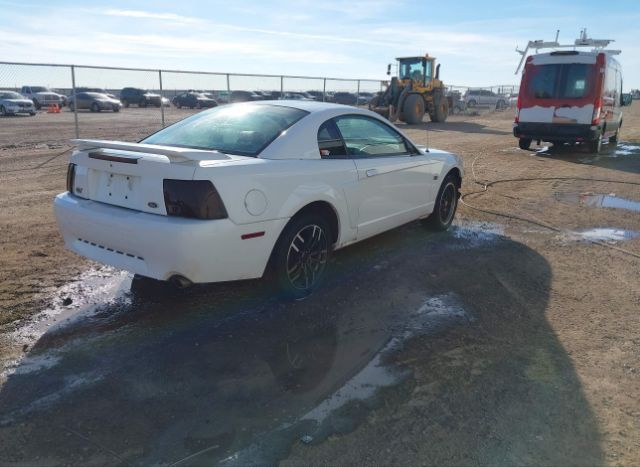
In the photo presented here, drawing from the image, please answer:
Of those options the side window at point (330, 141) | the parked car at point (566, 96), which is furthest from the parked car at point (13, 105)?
the side window at point (330, 141)

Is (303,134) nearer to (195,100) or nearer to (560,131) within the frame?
(560,131)

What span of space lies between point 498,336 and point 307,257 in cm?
161

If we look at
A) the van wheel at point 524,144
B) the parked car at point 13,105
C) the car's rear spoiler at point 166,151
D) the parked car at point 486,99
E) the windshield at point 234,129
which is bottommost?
the van wheel at point 524,144

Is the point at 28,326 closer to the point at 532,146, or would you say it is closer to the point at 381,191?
the point at 381,191

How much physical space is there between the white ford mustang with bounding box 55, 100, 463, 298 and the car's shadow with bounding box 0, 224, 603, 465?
0.47m

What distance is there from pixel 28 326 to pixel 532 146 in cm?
1622

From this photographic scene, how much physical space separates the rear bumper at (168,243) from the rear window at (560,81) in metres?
11.9

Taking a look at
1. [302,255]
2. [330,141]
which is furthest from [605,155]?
[302,255]

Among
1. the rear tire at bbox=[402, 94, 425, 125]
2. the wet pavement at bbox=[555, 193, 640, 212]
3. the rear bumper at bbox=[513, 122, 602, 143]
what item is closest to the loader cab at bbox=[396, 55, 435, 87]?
the rear tire at bbox=[402, 94, 425, 125]

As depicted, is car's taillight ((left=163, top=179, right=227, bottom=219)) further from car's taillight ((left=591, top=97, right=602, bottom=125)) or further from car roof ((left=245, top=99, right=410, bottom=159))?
car's taillight ((left=591, top=97, right=602, bottom=125))

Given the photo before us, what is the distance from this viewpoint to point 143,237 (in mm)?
3533

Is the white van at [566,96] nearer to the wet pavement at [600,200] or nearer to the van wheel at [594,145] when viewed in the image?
the van wheel at [594,145]

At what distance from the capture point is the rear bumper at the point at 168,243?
11.3 feet

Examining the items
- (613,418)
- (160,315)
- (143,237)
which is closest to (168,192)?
(143,237)
